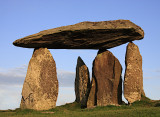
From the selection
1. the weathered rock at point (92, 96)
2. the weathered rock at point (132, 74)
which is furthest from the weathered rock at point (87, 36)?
the weathered rock at point (92, 96)

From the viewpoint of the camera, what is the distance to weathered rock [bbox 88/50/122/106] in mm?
23816

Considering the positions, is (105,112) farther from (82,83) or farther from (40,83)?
(82,83)

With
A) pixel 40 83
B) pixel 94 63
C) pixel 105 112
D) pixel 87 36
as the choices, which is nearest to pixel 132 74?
pixel 94 63

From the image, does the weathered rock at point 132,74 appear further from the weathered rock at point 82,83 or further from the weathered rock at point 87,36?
the weathered rock at point 82,83

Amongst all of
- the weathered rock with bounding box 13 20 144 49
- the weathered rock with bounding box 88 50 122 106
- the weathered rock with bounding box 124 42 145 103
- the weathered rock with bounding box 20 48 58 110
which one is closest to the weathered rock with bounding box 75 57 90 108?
the weathered rock with bounding box 88 50 122 106

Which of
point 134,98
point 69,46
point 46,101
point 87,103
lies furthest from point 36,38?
point 134,98

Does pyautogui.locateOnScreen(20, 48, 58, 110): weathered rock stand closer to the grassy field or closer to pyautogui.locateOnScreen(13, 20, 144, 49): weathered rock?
the grassy field

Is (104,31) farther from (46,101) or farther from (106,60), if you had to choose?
(46,101)

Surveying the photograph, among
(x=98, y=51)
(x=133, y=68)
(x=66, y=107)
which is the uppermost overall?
(x=98, y=51)

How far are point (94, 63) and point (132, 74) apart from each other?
324 cm

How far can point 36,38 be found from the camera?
22750mm

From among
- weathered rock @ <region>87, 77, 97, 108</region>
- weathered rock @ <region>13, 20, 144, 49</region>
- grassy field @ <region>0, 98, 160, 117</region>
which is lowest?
grassy field @ <region>0, 98, 160, 117</region>

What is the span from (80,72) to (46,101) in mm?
4661

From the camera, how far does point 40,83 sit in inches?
906
